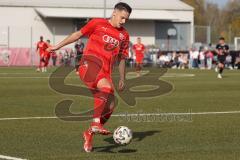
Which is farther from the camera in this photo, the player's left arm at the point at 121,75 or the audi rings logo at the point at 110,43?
the player's left arm at the point at 121,75

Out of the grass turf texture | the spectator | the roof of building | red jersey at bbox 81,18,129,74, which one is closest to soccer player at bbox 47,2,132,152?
red jersey at bbox 81,18,129,74

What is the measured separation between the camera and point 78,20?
68.4 m

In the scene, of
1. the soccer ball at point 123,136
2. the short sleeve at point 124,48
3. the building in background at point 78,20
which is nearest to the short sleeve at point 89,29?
the short sleeve at point 124,48

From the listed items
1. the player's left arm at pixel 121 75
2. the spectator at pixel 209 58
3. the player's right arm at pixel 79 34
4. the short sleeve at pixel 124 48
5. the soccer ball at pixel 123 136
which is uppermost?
the spectator at pixel 209 58

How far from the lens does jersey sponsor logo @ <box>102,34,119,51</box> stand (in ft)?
34.4

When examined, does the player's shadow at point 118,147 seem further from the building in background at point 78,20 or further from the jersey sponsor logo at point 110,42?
the building in background at point 78,20

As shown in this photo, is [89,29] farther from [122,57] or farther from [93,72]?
[122,57]

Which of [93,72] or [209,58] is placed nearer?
[93,72]

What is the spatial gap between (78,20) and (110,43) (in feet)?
191

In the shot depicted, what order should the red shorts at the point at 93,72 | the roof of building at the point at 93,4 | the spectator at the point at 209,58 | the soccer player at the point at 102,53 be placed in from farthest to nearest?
the roof of building at the point at 93,4 < the spectator at the point at 209,58 < the red shorts at the point at 93,72 < the soccer player at the point at 102,53

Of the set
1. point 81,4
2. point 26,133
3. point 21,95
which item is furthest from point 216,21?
point 26,133

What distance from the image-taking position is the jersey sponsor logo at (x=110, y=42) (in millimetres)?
10492

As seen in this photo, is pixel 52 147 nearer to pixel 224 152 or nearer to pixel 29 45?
pixel 224 152

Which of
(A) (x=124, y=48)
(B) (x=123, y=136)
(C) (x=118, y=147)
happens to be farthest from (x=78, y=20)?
(B) (x=123, y=136)
